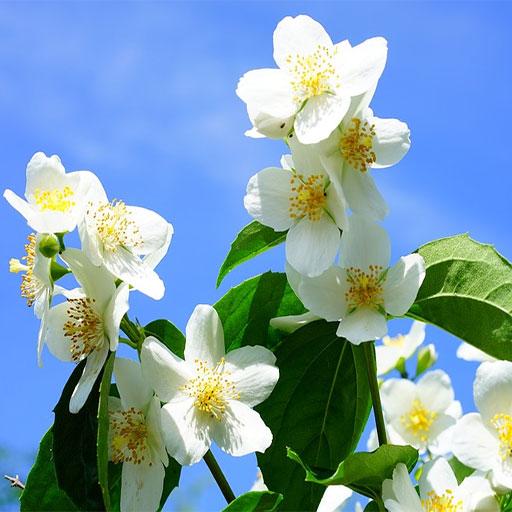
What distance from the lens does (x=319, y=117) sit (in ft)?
4.09

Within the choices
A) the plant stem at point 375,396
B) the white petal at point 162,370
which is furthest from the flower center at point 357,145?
the white petal at point 162,370

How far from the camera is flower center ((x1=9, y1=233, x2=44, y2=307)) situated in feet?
4.42

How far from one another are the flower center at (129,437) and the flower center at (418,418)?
0.99m

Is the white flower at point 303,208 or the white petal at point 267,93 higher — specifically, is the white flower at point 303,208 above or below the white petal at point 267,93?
below

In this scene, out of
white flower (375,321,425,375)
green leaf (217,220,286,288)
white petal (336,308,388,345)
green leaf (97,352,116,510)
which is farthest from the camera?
white flower (375,321,425,375)

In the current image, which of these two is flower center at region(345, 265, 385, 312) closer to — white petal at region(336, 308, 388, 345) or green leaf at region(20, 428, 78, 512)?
white petal at region(336, 308, 388, 345)

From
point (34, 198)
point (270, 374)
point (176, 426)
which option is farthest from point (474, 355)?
point (34, 198)

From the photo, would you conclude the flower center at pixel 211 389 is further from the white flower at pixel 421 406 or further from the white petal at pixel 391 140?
the white flower at pixel 421 406

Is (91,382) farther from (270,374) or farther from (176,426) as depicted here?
(270,374)

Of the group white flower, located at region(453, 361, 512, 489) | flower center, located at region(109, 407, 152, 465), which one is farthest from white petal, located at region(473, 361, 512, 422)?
flower center, located at region(109, 407, 152, 465)

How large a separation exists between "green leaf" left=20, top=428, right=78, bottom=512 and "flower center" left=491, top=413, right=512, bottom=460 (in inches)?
25.7

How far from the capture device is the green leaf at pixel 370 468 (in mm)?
1174

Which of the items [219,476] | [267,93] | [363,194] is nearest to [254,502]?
[219,476]

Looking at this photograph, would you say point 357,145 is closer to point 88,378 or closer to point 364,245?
point 364,245
